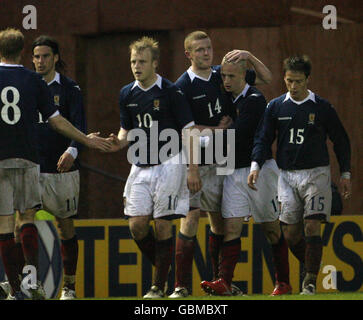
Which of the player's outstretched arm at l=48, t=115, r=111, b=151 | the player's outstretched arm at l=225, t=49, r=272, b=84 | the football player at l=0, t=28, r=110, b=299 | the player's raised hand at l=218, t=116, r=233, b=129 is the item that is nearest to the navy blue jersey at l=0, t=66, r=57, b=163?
the football player at l=0, t=28, r=110, b=299

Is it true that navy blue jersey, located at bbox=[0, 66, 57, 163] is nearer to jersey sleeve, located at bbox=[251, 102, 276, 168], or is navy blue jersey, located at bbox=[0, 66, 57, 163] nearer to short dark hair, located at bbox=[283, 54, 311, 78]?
jersey sleeve, located at bbox=[251, 102, 276, 168]

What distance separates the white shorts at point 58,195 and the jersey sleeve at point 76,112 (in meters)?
0.38

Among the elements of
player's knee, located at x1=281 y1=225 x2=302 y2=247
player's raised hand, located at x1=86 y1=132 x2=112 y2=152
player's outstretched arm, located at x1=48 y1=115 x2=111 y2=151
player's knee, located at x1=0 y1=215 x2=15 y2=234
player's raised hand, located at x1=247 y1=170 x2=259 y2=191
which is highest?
player's outstretched arm, located at x1=48 y1=115 x2=111 y2=151

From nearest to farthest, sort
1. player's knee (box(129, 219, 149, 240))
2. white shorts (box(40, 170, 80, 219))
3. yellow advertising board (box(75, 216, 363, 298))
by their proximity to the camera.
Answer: player's knee (box(129, 219, 149, 240))
white shorts (box(40, 170, 80, 219))
yellow advertising board (box(75, 216, 363, 298))

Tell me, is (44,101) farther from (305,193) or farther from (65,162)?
(305,193)

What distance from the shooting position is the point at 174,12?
48.2 feet

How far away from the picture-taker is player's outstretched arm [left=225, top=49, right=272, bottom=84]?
1034cm

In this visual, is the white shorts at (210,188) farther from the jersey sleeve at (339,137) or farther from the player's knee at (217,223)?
the jersey sleeve at (339,137)

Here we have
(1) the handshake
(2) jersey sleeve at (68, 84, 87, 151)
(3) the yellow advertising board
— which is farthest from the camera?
(3) the yellow advertising board

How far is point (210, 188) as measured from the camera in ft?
34.6

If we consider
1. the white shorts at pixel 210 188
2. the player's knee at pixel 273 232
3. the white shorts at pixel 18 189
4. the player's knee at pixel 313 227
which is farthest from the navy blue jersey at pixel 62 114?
the player's knee at pixel 313 227

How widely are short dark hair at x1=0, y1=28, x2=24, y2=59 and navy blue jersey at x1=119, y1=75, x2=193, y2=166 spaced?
1.00 meters

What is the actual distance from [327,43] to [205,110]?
4.39 m

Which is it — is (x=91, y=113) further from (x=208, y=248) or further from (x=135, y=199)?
(x=135, y=199)
